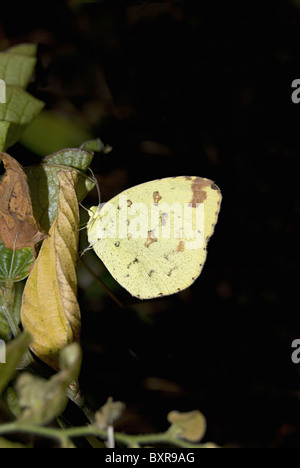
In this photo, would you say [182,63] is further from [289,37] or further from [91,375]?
[91,375]

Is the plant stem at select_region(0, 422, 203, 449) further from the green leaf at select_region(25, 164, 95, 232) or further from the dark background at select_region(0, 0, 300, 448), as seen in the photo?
the dark background at select_region(0, 0, 300, 448)

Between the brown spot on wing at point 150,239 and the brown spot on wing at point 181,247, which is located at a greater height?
the brown spot on wing at point 150,239

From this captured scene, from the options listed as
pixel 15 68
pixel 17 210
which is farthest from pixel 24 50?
pixel 17 210

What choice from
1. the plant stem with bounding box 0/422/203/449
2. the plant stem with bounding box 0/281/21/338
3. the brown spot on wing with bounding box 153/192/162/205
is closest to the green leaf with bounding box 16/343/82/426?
the plant stem with bounding box 0/422/203/449

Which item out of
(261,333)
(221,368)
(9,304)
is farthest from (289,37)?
(9,304)

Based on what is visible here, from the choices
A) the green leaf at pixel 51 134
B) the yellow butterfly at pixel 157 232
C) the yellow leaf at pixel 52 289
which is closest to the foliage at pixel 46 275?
the yellow leaf at pixel 52 289

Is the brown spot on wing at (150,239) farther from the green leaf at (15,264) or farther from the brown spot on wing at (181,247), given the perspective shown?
the green leaf at (15,264)
